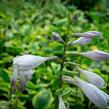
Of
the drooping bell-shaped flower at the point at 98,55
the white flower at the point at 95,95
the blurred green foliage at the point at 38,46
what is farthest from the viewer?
the blurred green foliage at the point at 38,46

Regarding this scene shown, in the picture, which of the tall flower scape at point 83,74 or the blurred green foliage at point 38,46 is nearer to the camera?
the tall flower scape at point 83,74

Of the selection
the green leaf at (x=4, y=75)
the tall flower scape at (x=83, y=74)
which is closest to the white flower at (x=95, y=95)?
the tall flower scape at (x=83, y=74)

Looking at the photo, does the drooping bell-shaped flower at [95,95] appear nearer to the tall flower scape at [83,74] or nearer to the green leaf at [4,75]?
the tall flower scape at [83,74]

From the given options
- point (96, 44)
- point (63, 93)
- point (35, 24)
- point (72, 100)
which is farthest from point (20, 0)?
point (63, 93)

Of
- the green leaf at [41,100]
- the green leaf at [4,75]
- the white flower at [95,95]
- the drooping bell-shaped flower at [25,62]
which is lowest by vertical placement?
the green leaf at [41,100]

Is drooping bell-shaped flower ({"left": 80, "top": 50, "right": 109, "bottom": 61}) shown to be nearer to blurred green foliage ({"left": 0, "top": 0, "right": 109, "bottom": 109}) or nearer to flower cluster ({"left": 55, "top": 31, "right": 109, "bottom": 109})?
flower cluster ({"left": 55, "top": 31, "right": 109, "bottom": 109})

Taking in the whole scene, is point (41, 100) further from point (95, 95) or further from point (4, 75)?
point (95, 95)

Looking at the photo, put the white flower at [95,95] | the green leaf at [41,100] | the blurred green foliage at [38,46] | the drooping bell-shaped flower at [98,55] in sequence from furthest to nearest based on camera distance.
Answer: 1. the blurred green foliage at [38,46]
2. the green leaf at [41,100]
3. the drooping bell-shaped flower at [98,55]
4. the white flower at [95,95]

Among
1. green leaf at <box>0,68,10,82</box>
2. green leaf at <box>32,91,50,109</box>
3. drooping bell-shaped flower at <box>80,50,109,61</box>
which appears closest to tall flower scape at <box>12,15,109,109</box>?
drooping bell-shaped flower at <box>80,50,109,61</box>
